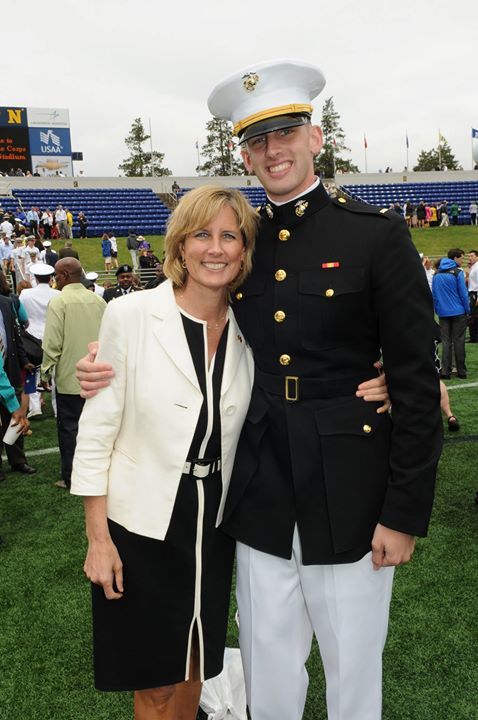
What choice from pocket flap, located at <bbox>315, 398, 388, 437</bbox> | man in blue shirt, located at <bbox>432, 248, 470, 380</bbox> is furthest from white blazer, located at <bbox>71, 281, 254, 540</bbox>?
man in blue shirt, located at <bbox>432, 248, 470, 380</bbox>

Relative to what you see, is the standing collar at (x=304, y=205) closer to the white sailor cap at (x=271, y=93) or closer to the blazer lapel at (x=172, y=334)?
the white sailor cap at (x=271, y=93)

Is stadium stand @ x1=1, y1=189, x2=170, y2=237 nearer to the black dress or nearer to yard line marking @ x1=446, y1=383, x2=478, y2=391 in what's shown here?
yard line marking @ x1=446, y1=383, x2=478, y2=391

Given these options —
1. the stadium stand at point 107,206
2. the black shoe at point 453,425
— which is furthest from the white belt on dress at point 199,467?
the stadium stand at point 107,206

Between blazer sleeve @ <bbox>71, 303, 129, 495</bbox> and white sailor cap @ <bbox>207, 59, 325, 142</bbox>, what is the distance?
0.64m

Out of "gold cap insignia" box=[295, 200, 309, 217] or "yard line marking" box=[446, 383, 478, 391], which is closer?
"gold cap insignia" box=[295, 200, 309, 217]

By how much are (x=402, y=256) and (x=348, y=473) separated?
1.93ft

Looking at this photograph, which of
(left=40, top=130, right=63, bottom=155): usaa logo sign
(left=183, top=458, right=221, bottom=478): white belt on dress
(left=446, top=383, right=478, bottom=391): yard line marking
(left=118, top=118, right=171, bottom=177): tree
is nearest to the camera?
(left=183, top=458, right=221, bottom=478): white belt on dress

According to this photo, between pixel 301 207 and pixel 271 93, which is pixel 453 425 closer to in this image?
pixel 301 207

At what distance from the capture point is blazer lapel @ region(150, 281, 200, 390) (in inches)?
68.4

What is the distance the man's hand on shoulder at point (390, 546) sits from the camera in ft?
5.46

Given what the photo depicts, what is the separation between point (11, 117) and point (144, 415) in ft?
119

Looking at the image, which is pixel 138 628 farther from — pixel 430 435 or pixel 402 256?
pixel 402 256

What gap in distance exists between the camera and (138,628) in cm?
185

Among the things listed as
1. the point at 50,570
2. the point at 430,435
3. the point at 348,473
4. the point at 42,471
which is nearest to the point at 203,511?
the point at 348,473
